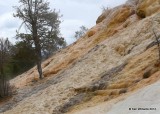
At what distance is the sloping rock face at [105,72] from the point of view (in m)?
17.3

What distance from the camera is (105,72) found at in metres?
21.6

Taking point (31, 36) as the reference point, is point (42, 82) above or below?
below

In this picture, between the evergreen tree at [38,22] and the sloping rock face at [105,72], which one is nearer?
the sloping rock face at [105,72]

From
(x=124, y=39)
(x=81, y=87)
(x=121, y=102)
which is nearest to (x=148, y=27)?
(x=124, y=39)

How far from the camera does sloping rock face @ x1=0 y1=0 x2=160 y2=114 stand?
17328mm

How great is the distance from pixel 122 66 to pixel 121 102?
250 inches

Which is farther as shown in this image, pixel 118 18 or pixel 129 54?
pixel 118 18

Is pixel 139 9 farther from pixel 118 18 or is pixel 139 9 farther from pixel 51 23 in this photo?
pixel 51 23

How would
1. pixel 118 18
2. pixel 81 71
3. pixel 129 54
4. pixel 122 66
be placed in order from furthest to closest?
1. pixel 118 18
2. pixel 81 71
3. pixel 129 54
4. pixel 122 66

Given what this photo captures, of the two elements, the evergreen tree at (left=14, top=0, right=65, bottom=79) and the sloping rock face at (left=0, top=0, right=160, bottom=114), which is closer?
the sloping rock face at (left=0, top=0, right=160, bottom=114)

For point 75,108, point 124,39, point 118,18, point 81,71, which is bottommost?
point 75,108

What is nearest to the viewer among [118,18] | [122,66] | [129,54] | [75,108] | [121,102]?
[121,102]

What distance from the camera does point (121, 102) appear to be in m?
14.6

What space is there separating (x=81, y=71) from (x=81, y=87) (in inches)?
133
